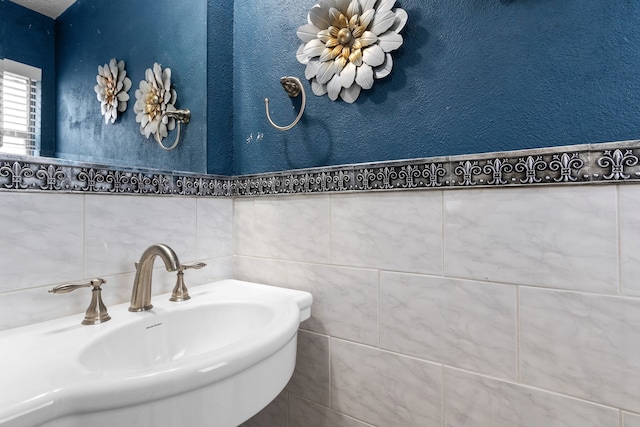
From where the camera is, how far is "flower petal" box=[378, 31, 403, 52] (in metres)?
0.86

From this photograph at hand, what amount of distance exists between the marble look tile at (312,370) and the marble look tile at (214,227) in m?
0.44

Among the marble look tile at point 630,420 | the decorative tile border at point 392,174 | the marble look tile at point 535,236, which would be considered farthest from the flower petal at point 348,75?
the marble look tile at point 630,420

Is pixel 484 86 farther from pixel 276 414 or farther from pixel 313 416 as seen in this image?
pixel 276 414

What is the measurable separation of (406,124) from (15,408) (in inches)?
36.9

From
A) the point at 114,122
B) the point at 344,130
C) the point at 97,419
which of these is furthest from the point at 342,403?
the point at 114,122

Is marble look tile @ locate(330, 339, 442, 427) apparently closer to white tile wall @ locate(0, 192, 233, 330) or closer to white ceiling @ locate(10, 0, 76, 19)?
white tile wall @ locate(0, 192, 233, 330)

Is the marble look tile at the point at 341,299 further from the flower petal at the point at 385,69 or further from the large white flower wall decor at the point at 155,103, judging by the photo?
the large white flower wall decor at the point at 155,103

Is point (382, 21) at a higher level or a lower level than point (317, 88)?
higher

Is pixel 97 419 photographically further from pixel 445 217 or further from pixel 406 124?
pixel 406 124

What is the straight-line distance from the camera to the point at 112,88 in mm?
965

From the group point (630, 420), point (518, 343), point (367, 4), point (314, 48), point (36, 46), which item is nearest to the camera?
point (630, 420)

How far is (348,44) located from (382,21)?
0.12 meters

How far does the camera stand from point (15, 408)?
0.42 meters

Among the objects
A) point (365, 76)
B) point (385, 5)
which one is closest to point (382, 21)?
point (385, 5)
